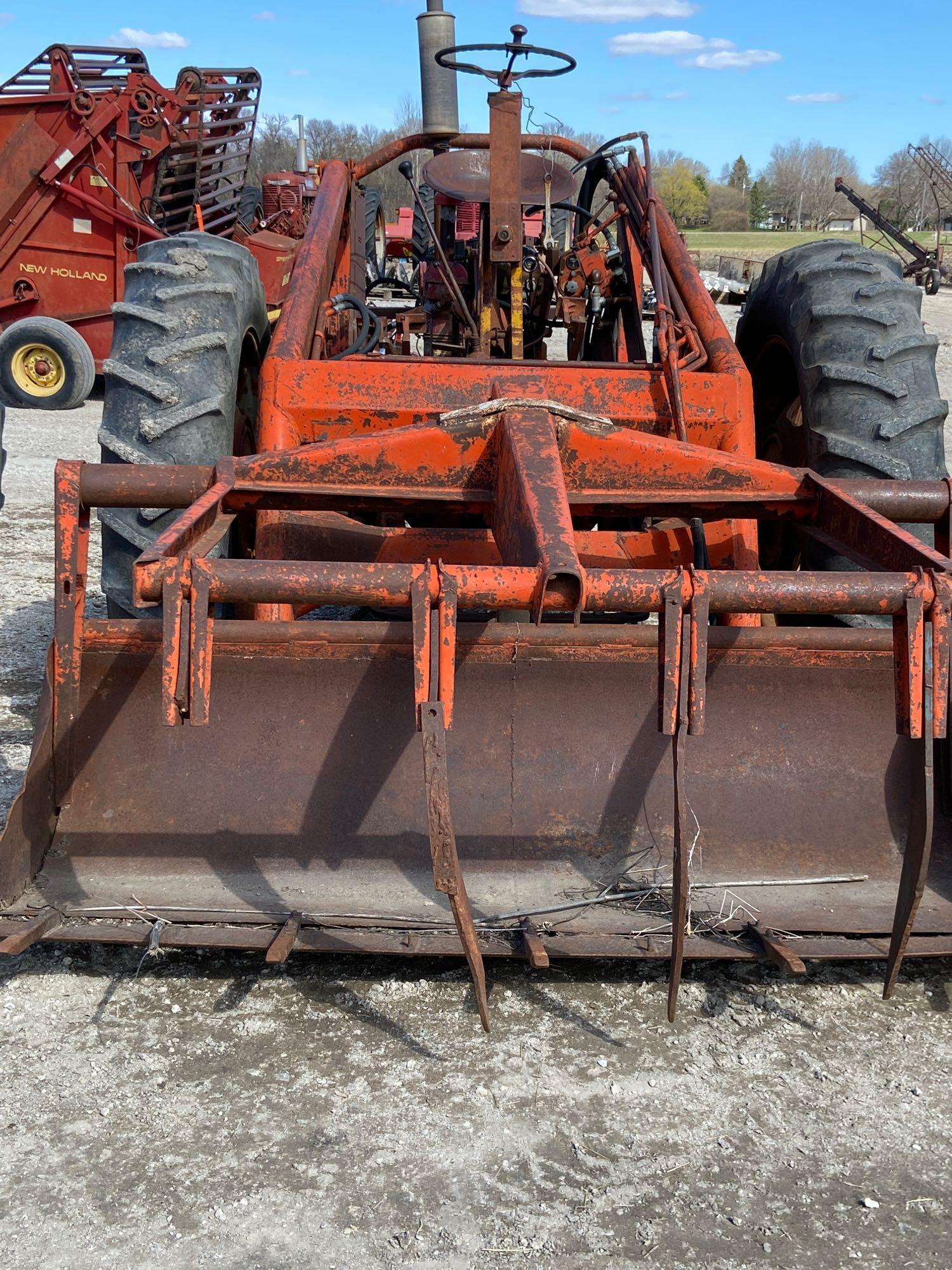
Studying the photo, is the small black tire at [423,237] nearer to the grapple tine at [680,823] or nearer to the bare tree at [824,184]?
the grapple tine at [680,823]

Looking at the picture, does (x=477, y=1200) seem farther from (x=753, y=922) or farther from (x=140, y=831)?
(x=140, y=831)

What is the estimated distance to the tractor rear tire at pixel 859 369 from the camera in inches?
145

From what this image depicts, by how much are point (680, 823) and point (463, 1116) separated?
732mm

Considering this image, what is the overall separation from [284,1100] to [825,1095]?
1107mm

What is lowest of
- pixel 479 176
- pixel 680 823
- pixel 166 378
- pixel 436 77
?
pixel 680 823

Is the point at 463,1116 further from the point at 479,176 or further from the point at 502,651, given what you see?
the point at 479,176

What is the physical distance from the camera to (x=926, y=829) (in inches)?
91.4

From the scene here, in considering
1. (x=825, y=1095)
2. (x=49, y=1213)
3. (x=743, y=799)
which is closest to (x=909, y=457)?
(x=743, y=799)

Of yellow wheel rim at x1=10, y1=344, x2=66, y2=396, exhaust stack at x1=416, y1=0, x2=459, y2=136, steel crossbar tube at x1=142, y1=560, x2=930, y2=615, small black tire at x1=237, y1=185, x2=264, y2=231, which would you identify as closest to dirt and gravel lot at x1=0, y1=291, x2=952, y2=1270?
steel crossbar tube at x1=142, y1=560, x2=930, y2=615

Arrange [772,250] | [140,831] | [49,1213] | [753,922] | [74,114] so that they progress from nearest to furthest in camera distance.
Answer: [49,1213] < [753,922] < [140,831] < [74,114] < [772,250]

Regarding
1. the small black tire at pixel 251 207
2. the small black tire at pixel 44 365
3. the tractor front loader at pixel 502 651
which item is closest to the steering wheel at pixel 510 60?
the tractor front loader at pixel 502 651

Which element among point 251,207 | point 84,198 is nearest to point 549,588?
point 84,198

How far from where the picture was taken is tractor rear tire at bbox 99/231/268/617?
3596 mm

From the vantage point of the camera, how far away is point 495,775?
3111 millimetres
